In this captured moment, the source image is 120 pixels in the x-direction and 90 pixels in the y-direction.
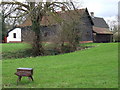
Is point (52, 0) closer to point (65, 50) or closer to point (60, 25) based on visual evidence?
point (60, 25)

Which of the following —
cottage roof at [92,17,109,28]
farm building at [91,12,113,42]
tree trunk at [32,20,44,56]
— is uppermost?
cottage roof at [92,17,109,28]

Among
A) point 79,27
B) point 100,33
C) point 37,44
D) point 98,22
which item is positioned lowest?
point 37,44

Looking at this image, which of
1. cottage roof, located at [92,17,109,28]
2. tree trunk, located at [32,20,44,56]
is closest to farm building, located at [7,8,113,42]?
cottage roof, located at [92,17,109,28]

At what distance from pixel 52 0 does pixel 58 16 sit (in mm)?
2174

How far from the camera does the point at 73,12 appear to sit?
2748 cm

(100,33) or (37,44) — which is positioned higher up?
(100,33)

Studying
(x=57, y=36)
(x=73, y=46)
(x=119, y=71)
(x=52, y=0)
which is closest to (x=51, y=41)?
(x=57, y=36)

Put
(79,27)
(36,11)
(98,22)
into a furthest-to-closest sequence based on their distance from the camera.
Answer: (98,22) < (79,27) < (36,11)

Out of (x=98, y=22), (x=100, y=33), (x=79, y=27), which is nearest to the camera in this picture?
(x=79, y=27)

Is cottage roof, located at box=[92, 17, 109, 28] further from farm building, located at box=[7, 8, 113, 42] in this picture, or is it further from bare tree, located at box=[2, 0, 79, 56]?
bare tree, located at box=[2, 0, 79, 56]

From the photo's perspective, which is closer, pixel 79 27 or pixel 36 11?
pixel 36 11

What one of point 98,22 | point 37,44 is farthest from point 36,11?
point 98,22

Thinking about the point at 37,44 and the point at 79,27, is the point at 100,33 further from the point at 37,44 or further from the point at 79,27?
the point at 37,44

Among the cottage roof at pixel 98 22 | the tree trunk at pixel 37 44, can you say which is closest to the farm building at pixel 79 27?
the cottage roof at pixel 98 22
